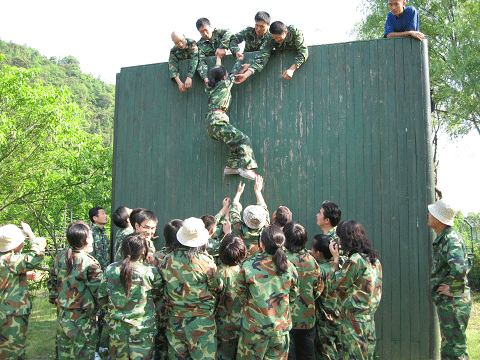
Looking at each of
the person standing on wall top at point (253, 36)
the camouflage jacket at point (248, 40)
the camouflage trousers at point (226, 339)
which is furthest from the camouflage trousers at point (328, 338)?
the camouflage jacket at point (248, 40)

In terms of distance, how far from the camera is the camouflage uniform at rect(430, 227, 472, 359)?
14.8 ft

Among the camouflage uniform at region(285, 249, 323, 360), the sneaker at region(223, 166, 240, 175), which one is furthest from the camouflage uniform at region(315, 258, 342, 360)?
the sneaker at region(223, 166, 240, 175)

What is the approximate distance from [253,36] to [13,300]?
195 inches

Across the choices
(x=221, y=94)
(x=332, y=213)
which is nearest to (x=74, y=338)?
(x=332, y=213)

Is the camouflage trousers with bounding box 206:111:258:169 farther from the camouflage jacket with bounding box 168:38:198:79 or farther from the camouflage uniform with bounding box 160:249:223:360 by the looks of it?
the camouflage uniform with bounding box 160:249:223:360

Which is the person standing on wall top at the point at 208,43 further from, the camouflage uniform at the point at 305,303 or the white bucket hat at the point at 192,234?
the camouflage uniform at the point at 305,303

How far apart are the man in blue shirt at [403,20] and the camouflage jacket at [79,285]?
5032mm

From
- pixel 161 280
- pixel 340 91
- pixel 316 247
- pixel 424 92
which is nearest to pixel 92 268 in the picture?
pixel 161 280

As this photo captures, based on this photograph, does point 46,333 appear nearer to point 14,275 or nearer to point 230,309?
point 14,275

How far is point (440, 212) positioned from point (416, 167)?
1.41 metres

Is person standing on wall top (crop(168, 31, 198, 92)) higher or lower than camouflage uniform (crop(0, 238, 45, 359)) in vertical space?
higher

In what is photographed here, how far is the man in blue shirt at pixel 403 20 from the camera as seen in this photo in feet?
20.5

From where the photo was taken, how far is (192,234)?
14.1 feet

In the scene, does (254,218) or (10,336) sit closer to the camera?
(254,218)
